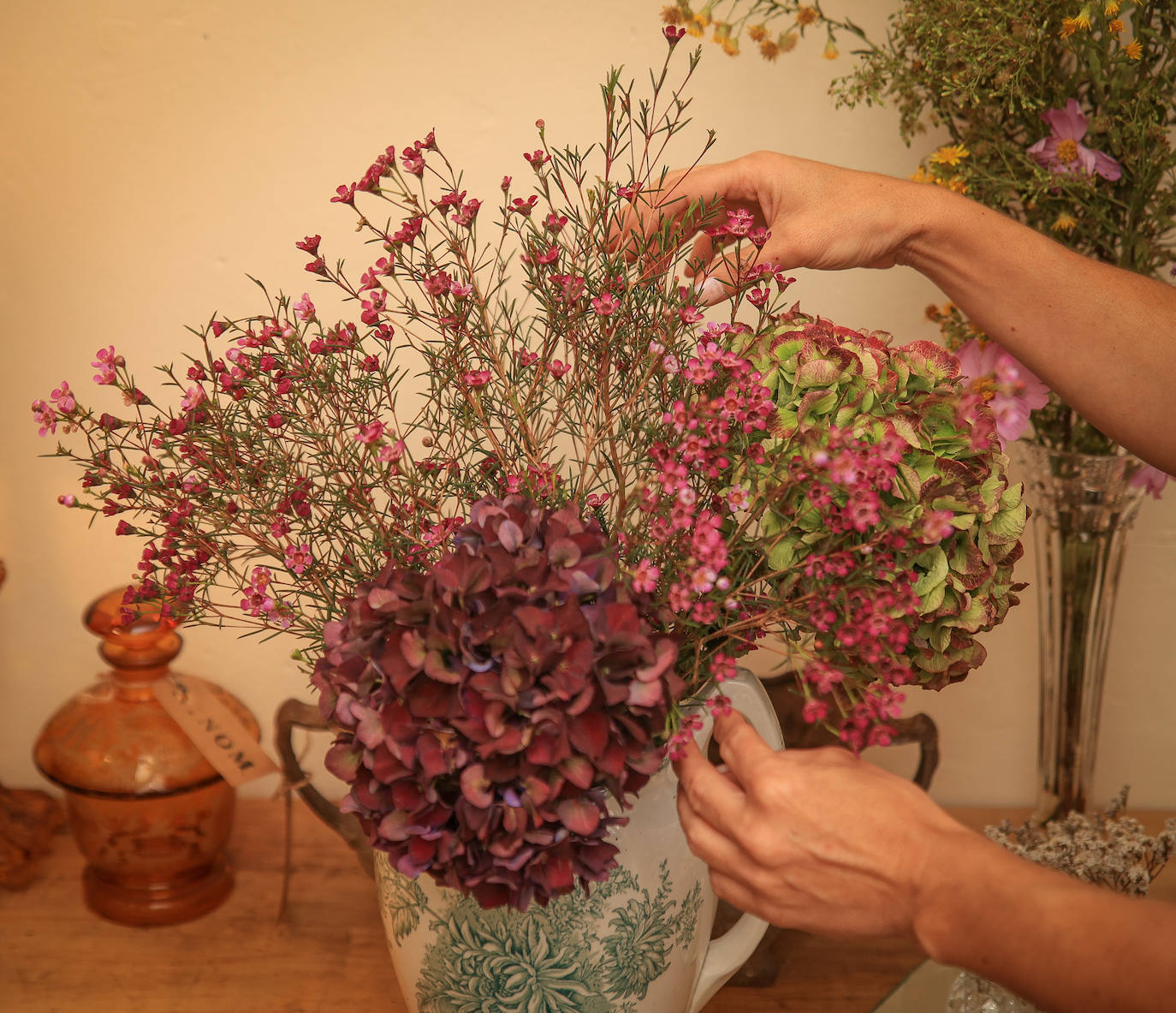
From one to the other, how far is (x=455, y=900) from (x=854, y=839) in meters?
0.23

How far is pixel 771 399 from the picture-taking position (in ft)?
1.81

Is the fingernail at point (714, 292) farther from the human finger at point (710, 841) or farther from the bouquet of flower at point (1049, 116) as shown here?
the human finger at point (710, 841)

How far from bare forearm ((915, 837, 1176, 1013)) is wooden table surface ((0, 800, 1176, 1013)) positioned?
0.40 m

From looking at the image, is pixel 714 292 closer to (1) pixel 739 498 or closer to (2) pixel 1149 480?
(1) pixel 739 498

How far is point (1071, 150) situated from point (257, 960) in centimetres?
95

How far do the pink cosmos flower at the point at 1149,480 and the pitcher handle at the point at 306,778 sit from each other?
744 mm

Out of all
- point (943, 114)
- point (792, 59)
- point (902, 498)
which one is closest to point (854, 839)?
point (902, 498)

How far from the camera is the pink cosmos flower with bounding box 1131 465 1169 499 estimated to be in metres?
0.83

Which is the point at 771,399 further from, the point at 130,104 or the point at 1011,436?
the point at 130,104

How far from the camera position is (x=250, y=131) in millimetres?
984

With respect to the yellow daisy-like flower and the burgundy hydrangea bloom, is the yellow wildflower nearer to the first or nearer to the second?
the yellow daisy-like flower

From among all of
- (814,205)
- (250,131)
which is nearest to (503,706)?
(814,205)

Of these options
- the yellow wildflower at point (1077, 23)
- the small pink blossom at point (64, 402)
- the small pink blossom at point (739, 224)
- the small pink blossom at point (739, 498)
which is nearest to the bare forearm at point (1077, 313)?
the yellow wildflower at point (1077, 23)

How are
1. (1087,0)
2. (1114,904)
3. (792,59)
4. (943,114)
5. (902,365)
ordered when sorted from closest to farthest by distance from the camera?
(1114,904), (902,365), (1087,0), (943,114), (792,59)
